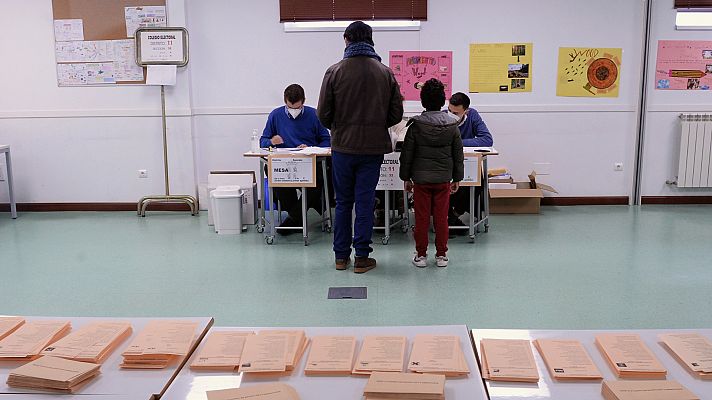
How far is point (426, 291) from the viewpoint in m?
4.06

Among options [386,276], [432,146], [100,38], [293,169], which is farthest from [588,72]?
[100,38]

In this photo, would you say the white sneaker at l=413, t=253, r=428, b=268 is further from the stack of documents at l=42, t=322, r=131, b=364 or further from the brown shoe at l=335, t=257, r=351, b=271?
the stack of documents at l=42, t=322, r=131, b=364

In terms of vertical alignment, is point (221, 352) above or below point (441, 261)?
above

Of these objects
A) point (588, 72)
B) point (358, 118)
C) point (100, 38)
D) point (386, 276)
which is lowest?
point (386, 276)

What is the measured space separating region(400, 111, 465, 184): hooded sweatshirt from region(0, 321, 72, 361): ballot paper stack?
9.77ft

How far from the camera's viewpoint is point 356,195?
4.40m

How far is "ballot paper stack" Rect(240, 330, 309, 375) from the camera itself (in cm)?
153

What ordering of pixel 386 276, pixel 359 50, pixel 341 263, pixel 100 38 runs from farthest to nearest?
pixel 100 38 → pixel 341 263 → pixel 386 276 → pixel 359 50

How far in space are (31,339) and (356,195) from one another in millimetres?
2874

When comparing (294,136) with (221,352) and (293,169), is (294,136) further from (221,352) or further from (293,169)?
(221,352)

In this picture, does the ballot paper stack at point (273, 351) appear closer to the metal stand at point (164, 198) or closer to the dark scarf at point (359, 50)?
the dark scarf at point (359, 50)

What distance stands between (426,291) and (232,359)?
8.52 ft

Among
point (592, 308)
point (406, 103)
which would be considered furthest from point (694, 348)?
point (406, 103)

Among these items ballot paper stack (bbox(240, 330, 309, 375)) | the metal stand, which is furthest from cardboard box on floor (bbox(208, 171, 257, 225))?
ballot paper stack (bbox(240, 330, 309, 375))
